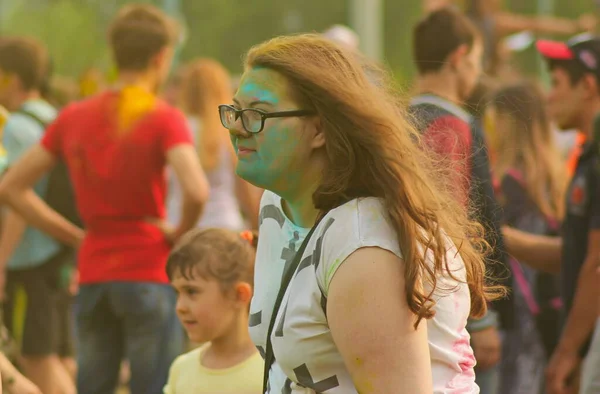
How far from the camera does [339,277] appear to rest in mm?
2365

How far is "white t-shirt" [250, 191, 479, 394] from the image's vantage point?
94.7 inches

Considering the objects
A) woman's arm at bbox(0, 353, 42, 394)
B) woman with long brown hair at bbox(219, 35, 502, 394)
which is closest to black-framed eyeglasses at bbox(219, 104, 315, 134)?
woman with long brown hair at bbox(219, 35, 502, 394)

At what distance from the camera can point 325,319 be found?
241cm

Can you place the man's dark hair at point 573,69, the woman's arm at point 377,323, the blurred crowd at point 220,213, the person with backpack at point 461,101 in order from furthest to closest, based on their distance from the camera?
1. the man's dark hair at point 573,69
2. the person with backpack at point 461,101
3. the blurred crowd at point 220,213
4. the woman's arm at point 377,323

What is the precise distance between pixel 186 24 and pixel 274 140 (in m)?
7.60

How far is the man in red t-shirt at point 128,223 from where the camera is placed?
5027 millimetres

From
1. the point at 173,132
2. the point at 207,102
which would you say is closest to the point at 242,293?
the point at 173,132

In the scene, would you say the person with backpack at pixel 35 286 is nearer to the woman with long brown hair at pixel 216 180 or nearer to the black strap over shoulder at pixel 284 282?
the woman with long brown hair at pixel 216 180

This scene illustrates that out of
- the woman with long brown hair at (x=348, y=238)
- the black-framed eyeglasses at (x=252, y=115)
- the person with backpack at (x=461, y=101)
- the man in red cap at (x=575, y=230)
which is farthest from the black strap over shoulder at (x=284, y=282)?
the man in red cap at (x=575, y=230)

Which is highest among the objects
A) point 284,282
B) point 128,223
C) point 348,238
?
point 348,238

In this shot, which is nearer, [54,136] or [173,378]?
[173,378]

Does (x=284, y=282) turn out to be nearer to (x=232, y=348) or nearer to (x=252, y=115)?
(x=252, y=115)

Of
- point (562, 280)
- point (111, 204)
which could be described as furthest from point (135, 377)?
point (562, 280)

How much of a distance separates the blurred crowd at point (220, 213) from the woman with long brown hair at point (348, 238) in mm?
11
